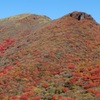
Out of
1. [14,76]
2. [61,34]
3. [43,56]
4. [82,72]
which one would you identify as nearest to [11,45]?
[61,34]

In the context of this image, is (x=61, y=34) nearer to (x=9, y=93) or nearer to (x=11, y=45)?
(x=11, y=45)

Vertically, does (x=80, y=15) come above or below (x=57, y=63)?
above

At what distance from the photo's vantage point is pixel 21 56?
5709 centimetres

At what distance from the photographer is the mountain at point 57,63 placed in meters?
39.5

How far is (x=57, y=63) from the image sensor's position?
51500 mm

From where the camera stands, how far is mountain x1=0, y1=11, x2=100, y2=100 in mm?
39531

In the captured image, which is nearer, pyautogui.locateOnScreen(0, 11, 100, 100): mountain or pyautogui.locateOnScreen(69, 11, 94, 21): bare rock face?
pyautogui.locateOnScreen(0, 11, 100, 100): mountain

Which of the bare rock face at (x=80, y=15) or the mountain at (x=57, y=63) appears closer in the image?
the mountain at (x=57, y=63)

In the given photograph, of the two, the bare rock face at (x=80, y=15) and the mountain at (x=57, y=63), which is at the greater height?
the bare rock face at (x=80, y=15)

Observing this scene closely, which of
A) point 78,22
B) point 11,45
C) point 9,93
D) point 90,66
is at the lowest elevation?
point 9,93

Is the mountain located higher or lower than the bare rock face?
lower

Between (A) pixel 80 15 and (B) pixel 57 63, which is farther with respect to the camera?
(A) pixel 80 15

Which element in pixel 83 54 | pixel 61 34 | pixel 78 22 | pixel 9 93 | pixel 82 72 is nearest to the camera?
pixel 9 93

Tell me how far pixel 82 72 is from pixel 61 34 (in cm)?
2170
